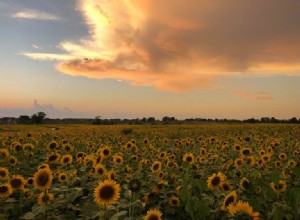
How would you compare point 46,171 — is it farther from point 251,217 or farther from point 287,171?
point 287,171

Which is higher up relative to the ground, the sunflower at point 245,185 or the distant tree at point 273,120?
the distant tree at point 273,120

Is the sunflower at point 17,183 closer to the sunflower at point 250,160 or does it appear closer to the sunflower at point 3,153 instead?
the sunflower at point 3,153

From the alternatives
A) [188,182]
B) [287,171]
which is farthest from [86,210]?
[287,171]

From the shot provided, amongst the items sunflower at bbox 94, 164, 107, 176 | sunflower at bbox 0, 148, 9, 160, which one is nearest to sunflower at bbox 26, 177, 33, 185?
sunflower at bbox 94, 164, 107, 176

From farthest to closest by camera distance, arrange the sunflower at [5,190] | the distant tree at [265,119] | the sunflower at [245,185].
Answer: the distant tree at [265,119] → the sunflower at [245,185] → the sunflower at [5,190]

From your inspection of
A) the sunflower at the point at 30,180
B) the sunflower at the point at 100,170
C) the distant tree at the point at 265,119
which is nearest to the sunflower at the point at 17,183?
the sunflower at the point at 30,180

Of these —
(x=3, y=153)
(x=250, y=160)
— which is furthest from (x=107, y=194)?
(x=3, y=153)

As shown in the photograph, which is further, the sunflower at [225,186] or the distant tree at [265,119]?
the distant tree at [265,119]

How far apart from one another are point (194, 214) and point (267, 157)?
5240 millimetres

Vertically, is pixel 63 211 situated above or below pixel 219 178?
below

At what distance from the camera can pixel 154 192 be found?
6.04 metres

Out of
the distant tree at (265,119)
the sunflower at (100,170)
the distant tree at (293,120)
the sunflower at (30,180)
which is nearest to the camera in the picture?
the sunflower at (100,170)

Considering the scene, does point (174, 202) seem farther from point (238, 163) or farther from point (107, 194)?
point (238, 163)

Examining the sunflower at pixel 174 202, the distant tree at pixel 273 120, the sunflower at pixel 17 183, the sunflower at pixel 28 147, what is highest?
the distant tree at pixel 273 120
